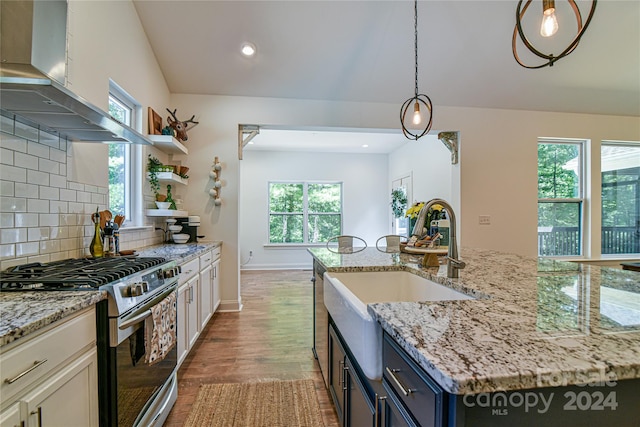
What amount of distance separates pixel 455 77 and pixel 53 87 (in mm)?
3848

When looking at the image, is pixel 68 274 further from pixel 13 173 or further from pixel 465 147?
pixel 465 147

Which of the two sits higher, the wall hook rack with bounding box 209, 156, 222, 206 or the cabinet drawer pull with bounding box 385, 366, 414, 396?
the wall hook rack with bounding box 209, 156, 222, 206

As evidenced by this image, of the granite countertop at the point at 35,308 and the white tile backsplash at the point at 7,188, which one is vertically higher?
the white tile backsplash at the point at 7,188

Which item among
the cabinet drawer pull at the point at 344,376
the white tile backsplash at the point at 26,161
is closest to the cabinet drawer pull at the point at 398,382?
the cabinet drawer pull at the point at 344,376

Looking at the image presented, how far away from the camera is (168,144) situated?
299 cm

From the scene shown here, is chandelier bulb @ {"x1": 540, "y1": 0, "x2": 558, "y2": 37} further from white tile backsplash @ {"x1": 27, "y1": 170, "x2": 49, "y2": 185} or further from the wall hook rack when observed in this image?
the wall hook rack

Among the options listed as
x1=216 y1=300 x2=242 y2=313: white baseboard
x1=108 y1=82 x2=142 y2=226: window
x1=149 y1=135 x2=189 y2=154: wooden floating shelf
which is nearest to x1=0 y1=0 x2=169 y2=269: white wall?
x1=108 y1=82 x2=142 y2=226: window

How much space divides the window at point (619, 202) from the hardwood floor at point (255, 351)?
466 centimetres

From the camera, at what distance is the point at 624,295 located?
104 centimetres

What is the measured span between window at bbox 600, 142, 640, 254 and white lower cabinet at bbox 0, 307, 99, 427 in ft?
19.8

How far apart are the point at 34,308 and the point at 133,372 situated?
22.0 inches

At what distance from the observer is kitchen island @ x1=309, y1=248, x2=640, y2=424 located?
1.71 feet

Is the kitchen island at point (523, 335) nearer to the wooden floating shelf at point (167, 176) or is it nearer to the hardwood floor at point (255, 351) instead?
the hardwood floor at point (255, 351)

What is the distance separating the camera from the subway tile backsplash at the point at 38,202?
1.38m
